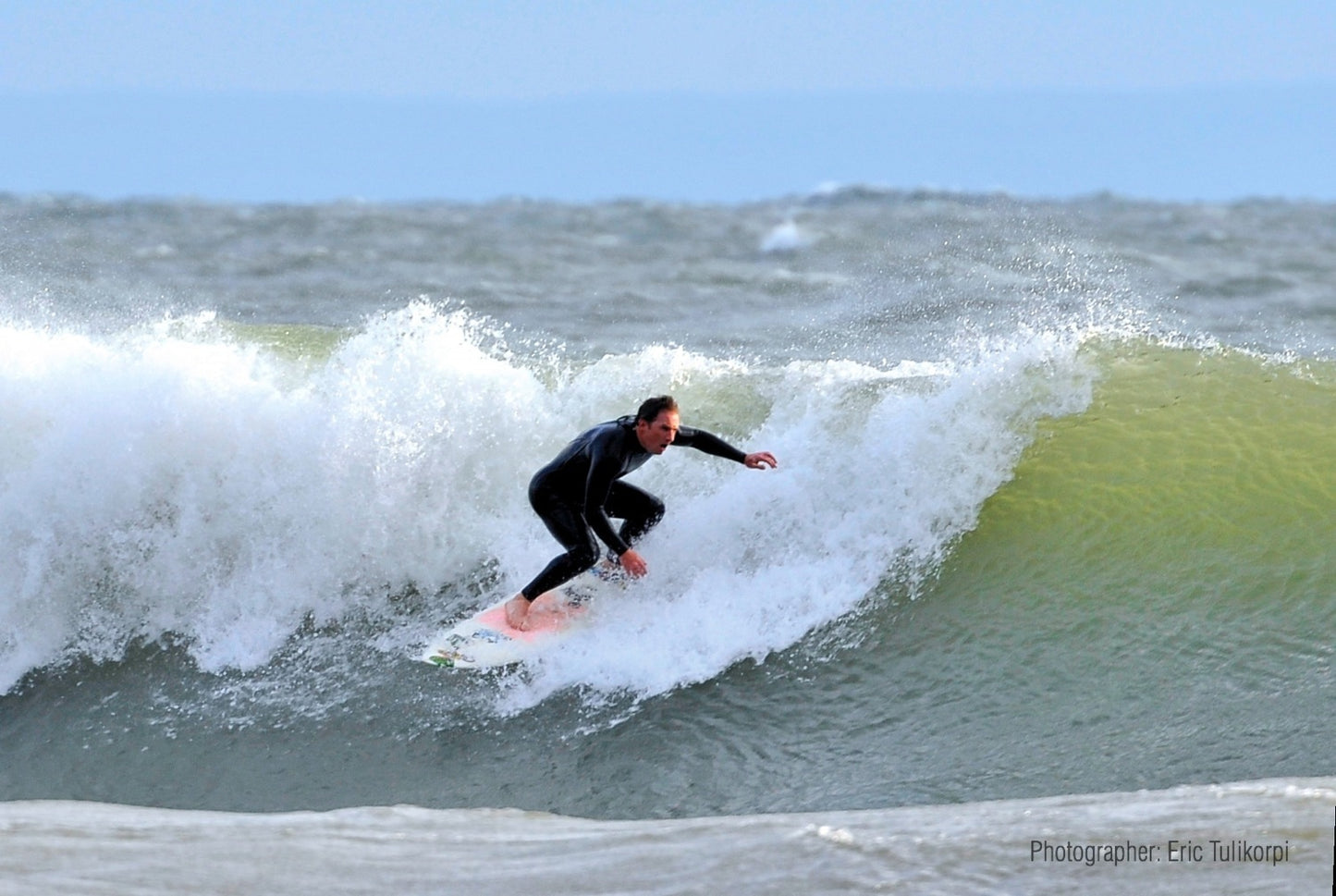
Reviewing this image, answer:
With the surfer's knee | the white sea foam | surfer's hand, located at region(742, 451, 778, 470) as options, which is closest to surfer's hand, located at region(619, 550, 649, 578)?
the surfer's knee

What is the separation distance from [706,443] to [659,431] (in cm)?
44

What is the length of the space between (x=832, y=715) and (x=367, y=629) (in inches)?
107

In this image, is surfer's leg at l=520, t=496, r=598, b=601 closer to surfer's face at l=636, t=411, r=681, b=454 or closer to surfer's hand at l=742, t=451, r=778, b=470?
surfer's face at l=636, t=411, r=681, b=454

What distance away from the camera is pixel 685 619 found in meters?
7.07

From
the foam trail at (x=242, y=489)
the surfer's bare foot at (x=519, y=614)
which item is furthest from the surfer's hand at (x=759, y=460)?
the foam trail at (x=242, y=489)

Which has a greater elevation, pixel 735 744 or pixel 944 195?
pixel 944 195

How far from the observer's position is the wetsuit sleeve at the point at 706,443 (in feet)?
22.7

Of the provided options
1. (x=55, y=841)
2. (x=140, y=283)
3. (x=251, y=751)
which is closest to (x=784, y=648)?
(x=251, y=751)

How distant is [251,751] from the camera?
264 inches

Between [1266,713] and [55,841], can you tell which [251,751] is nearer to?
[55,841]

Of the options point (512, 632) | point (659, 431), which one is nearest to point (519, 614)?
point (512, 632)

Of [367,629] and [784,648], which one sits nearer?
[784,648]

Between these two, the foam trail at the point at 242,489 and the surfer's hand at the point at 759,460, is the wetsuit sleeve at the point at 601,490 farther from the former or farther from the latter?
the foam trail at the point at 242,489

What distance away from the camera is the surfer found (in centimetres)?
680
